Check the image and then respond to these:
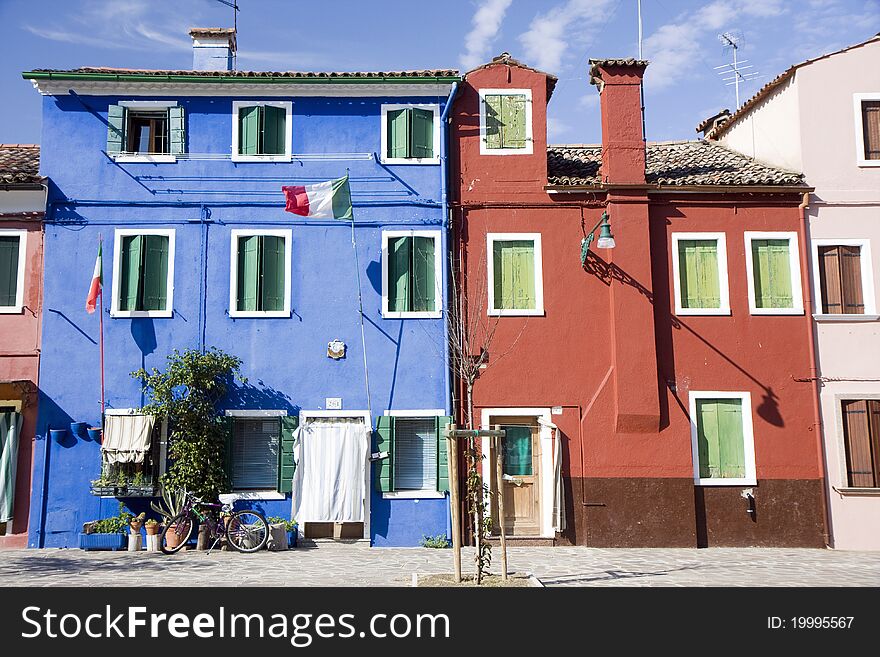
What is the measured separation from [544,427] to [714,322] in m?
3.93

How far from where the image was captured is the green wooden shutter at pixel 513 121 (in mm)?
17109

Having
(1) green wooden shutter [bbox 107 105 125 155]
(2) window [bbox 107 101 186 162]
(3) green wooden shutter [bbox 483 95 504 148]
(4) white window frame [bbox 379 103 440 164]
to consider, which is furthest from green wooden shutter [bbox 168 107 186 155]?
(3) green wooden shutter [bbox 483 95 504 148]

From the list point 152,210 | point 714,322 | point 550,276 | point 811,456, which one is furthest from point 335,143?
point 811,456

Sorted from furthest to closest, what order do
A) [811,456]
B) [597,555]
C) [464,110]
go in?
[464,110] < [811,456] < [597,555]

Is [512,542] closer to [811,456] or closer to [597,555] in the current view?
[597,555]

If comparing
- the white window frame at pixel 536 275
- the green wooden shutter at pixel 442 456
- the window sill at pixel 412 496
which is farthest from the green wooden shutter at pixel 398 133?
the window sill at pixel 412 496

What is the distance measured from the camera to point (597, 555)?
14945mm

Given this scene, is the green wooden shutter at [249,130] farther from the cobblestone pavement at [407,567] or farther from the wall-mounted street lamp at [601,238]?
the cobblestone pavement at [407,567]

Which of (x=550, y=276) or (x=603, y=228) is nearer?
(x=603, y=228)

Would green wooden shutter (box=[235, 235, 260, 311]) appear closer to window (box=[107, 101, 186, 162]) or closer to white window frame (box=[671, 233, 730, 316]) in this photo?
window (box=[107, 101, 186, 162])

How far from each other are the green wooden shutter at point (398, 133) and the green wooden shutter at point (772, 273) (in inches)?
287

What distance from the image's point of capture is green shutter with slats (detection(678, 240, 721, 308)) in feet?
54.5

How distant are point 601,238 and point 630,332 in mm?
2165

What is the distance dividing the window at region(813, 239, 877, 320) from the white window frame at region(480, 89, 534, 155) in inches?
238
